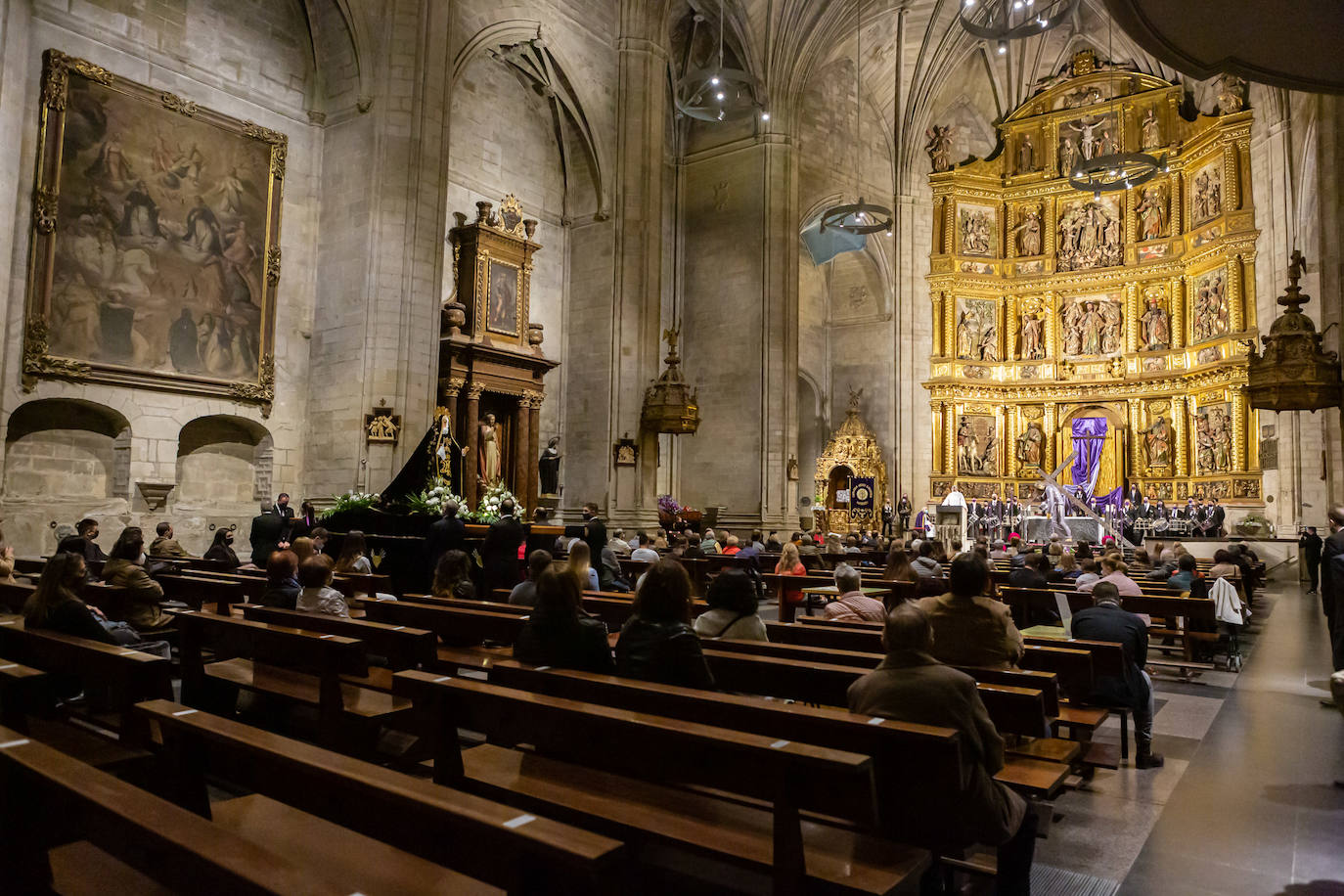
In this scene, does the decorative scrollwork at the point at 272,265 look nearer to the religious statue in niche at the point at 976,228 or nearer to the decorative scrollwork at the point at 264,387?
the decorative scrollwork at the point at 264,387

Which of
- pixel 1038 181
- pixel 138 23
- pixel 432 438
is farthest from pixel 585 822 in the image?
pixel 1038 181

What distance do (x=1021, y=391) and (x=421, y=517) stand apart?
2235 centimetres

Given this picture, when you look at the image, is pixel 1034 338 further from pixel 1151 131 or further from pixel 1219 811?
pixel 1219 811

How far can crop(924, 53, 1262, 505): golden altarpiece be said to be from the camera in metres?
24.7

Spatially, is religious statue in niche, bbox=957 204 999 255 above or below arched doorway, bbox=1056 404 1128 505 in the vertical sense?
above

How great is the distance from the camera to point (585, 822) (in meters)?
2.66

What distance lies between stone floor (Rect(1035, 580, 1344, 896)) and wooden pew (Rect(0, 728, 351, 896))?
2875 mm

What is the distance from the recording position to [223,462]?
44.4 feet

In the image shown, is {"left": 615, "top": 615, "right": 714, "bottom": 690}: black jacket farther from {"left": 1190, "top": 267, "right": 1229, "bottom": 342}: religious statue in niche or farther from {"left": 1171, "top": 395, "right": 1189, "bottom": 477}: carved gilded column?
{"left": 1171, "top": 395, "right": 1189, "bottom": 477}: carved gilded column

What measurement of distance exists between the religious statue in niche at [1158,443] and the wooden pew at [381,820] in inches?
1075

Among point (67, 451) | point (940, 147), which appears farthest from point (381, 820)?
point (940, 147)

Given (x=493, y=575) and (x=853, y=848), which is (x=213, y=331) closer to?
(x=493, y=575)

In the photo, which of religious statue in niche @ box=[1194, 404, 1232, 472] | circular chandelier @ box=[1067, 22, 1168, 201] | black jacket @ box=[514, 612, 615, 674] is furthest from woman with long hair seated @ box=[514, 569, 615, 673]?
religious statue in niche @ box=[1194, 404, 1232, 472]

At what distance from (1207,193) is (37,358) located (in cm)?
2714
